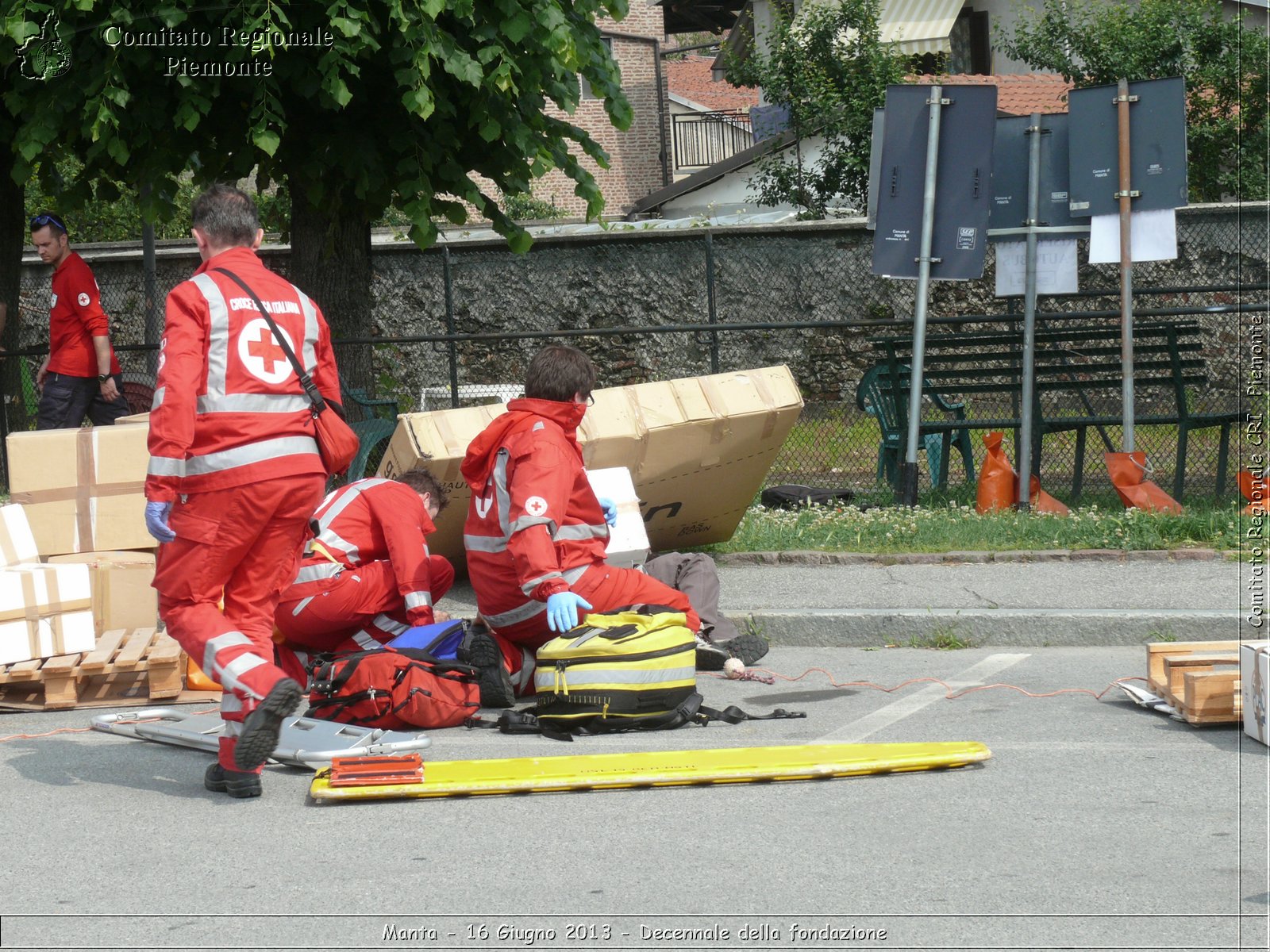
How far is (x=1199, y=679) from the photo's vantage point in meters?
5.29

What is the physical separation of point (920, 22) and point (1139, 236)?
63.5 feet

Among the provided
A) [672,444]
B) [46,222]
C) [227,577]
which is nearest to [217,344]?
[227,577]

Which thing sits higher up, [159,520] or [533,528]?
[159,520]

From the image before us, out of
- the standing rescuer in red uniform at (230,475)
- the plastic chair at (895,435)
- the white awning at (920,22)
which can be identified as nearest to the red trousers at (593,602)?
the standing rescuer in red uniform at (230,475)

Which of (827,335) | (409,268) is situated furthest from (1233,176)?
(409,268)

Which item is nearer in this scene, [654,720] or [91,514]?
[654,720]

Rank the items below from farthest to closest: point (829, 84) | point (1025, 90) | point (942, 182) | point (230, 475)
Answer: point (1025, 90) < point (829, 84) < point (942, 182) < point (230, 475)

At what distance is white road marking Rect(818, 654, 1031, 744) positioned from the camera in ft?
18.0

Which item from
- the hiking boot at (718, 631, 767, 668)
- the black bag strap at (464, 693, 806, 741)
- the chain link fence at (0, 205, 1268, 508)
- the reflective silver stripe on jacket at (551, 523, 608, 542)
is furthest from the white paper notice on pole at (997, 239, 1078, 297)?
the black bag strap at (464, 693, 806, 741)

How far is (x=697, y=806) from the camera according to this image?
15.0 feet

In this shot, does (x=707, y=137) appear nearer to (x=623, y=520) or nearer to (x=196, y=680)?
(x=623, y=520)

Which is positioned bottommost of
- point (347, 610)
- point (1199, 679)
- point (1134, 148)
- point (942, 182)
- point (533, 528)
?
point (1199, 679)

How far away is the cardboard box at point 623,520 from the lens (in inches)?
286

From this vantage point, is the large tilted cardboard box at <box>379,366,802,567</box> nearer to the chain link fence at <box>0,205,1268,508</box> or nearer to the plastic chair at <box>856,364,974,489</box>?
the plastic chair at <box>856,364,974,489</box>
